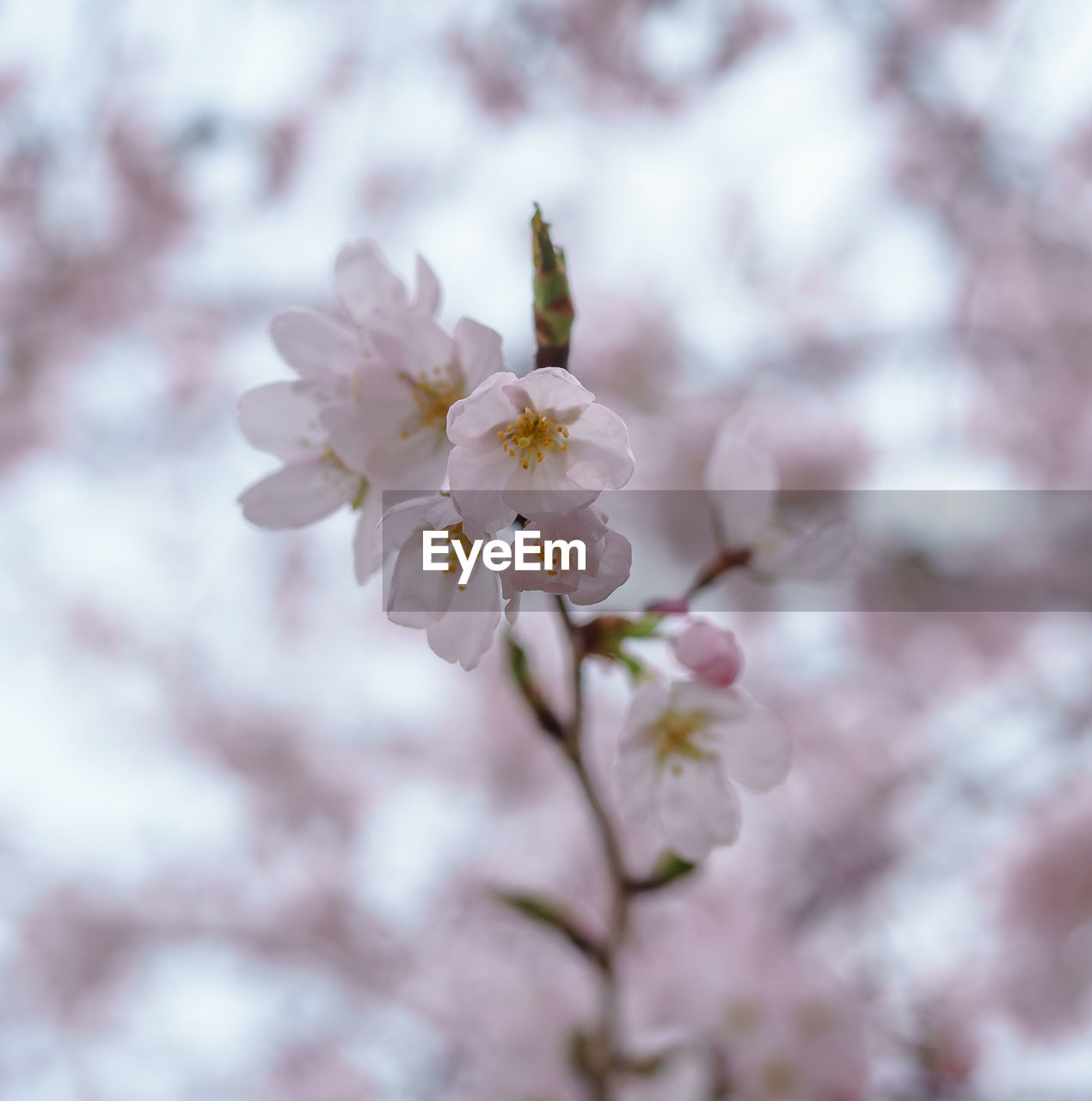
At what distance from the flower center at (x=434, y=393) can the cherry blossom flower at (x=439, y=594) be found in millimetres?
90

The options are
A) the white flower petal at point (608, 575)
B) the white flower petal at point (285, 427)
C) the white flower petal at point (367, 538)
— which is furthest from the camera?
the white flower petal at point (285, 427)

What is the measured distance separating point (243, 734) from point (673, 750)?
4.26 metres

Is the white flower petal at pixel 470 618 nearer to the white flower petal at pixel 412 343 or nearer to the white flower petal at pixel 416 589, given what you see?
the white flower petal at pixel 416 589

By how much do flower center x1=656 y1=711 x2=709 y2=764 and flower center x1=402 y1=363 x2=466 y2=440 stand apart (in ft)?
1.08

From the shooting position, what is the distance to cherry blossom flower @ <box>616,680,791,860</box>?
2.43 ft

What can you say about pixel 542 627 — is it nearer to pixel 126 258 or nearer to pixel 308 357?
pixel 126 258

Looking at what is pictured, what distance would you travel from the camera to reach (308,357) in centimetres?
72

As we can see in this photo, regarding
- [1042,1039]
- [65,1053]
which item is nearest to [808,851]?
[1042,1039]

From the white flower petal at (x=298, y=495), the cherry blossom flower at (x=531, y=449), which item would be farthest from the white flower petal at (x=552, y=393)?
the white flower petal at (x=298, y=495)

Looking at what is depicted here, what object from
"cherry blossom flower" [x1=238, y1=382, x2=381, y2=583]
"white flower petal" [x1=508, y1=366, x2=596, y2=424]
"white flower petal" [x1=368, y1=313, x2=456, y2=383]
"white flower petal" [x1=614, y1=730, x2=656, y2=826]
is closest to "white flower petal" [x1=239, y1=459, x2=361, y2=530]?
"cherry blossom flower" [x1=238, y1=382, x2=381, y2=583]

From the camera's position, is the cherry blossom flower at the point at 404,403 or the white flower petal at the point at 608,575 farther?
A: the cherry blossom flower at the point at 404,403

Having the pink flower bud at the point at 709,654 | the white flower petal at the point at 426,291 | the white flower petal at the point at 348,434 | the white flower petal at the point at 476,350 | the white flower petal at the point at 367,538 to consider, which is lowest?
the pink flower bud at the point at 709,654

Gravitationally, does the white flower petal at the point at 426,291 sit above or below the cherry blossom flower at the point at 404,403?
above

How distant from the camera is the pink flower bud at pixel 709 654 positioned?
0.73 meters
